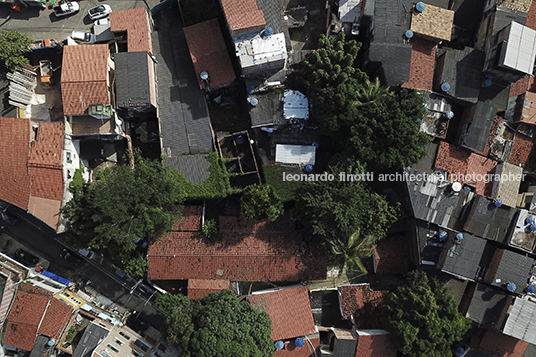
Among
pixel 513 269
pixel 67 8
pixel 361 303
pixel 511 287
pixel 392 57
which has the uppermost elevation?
pixel 67 8

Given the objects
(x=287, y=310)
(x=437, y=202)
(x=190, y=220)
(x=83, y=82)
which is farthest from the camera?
(x=190, y=220)

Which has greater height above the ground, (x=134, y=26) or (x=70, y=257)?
(x=134, y=26)

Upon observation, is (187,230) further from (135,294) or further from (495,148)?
(495,148)

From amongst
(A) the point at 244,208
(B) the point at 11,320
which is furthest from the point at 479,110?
(B) the point at 11,320

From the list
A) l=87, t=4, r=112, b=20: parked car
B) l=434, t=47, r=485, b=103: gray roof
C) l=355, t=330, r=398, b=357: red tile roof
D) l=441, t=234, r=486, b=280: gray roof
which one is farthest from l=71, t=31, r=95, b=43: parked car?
l=441, t=234, r=486, b=280: gray roof

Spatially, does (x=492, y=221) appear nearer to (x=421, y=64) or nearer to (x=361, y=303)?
(x=361, y=303)

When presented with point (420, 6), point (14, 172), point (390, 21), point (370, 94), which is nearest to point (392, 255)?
point (370, 94)

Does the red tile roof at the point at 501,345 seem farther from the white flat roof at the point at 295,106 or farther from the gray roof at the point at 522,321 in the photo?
the white flat roof at the point at 295,106
